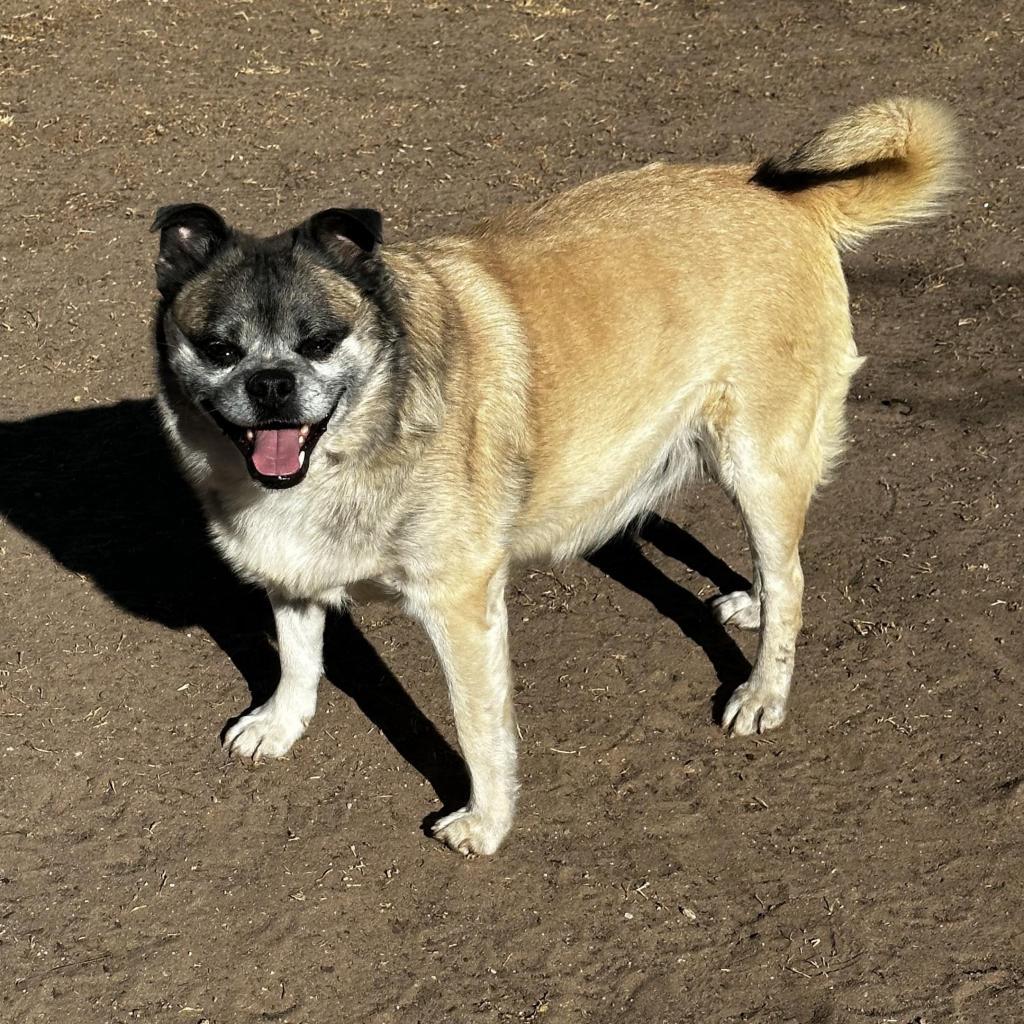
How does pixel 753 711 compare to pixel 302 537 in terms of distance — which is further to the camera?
pixel 753 711

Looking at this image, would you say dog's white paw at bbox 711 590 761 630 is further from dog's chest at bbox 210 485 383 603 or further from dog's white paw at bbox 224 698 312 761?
dog's chest at bbox 210 485 383 603

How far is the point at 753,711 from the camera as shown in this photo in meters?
4.94

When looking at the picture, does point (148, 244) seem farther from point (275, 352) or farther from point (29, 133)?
point (275, 352)

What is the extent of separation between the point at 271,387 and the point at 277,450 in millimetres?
227

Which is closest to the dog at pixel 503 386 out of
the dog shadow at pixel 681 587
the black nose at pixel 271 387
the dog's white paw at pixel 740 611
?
the black nose at pixel 271 387

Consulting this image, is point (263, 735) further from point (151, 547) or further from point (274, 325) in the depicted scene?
point (274, 325)

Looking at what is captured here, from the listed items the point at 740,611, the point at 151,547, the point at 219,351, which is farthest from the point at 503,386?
the point at 151,547

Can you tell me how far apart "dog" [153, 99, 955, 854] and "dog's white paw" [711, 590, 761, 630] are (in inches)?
18.6

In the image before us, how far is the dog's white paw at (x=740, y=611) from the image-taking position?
548cm

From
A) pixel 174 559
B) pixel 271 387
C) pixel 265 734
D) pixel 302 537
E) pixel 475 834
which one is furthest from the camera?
pixel 174 559

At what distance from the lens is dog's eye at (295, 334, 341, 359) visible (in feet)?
12.4

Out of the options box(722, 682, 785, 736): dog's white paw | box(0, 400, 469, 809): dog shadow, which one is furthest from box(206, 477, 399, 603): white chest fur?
box(722, 682, 785, 736): dog's white paw

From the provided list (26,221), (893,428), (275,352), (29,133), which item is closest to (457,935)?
(275,352)

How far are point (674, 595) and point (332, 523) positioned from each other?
2.06 metres
